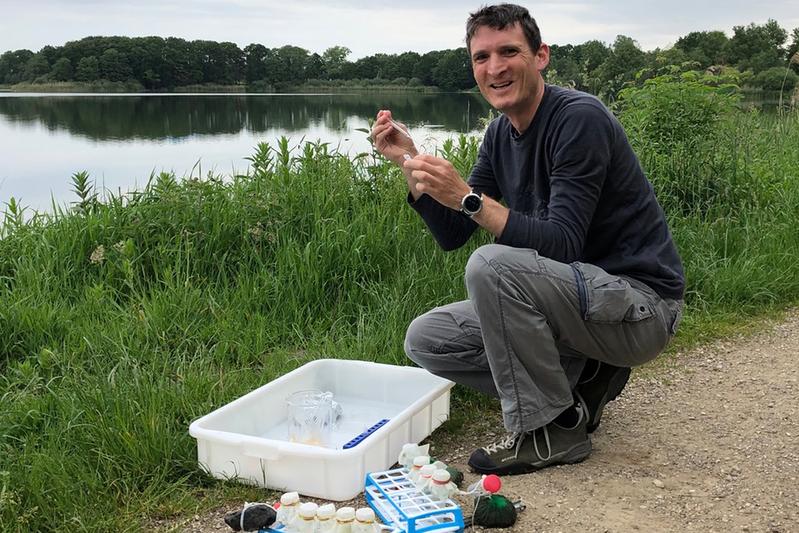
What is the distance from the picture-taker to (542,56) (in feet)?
8.55

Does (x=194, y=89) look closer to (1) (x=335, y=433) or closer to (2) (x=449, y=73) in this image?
(2) (x=449, y=73)

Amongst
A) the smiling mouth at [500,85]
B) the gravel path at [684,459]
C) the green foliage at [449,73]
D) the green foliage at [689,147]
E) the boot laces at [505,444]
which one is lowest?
the gravel path at [684,459]

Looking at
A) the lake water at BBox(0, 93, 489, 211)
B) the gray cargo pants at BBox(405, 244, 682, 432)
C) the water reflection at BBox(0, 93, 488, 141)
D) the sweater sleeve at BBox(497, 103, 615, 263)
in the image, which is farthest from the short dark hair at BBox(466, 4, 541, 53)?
the water reflection at BBox(0, 93, 488, 141)

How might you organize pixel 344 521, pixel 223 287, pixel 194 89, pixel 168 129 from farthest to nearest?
1. pixel 194 89
2. pixel 168 129
3. pixel 223 287
4. pixel 344 521

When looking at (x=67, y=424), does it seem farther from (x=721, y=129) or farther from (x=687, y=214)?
(x=721, y=129)

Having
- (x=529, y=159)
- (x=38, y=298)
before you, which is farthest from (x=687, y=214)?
(x=38, y=298)

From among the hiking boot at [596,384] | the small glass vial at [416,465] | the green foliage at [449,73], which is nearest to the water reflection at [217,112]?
the green foliage at [449,73]

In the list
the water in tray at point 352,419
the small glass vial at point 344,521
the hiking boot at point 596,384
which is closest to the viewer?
the small glass vial at point 344,521

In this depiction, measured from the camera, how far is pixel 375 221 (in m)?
4.19

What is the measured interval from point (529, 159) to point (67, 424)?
1670 millimetres

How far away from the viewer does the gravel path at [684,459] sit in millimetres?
2180

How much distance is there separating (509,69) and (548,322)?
781 mm

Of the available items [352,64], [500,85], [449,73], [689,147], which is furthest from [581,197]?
[352,64]

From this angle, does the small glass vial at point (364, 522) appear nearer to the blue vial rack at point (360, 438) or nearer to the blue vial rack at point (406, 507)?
the blue vial rack at point (406, 507)
